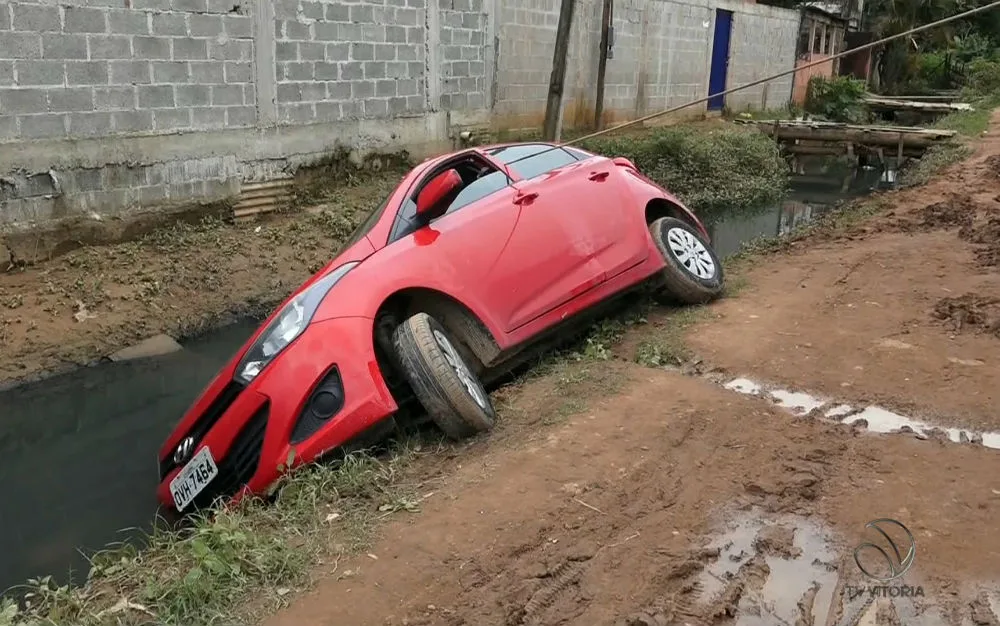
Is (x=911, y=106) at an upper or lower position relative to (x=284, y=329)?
upper

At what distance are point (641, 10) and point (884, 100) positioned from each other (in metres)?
11.1

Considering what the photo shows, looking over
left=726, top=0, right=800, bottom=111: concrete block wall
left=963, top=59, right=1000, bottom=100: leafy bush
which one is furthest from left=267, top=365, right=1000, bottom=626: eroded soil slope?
left=963, top=59, right=1000, bottom=100: leafy bush

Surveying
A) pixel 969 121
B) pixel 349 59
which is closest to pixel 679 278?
pixel 349 59

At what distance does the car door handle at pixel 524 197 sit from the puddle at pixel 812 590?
2.73m

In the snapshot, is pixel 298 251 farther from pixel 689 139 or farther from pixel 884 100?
pixel 884 100

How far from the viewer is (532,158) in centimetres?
596

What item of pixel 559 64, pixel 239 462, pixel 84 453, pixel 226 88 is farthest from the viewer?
pixel 559 64

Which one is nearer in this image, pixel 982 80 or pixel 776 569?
pixel 776 569

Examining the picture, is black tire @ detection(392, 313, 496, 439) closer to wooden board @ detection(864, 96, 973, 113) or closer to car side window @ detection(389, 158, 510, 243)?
car side window @ detection(389, 158, 510, 243)

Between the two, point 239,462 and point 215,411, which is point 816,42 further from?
point 239,462

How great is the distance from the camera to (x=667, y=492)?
358 cm

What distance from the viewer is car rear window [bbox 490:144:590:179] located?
5.76 meters

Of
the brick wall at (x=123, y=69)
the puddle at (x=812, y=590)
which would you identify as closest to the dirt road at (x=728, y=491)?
the puddle at (x=812, y=590)

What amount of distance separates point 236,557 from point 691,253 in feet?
13.8
